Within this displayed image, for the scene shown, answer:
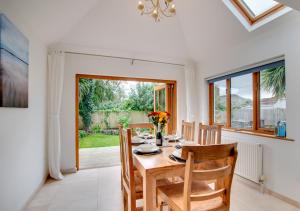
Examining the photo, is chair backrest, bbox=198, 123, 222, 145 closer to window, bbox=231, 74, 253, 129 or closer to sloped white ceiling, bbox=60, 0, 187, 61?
window, bbox=231, 74, 253, 129

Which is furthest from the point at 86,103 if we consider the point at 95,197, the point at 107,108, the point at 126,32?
the point at 95,197

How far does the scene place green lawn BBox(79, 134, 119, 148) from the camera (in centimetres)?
573

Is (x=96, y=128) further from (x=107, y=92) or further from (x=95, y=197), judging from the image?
(x=95, y=197)

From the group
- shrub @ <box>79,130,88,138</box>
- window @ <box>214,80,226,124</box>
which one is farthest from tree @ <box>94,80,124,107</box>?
window @ <box>214,80,226,124</box>

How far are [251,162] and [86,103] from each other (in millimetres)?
6250

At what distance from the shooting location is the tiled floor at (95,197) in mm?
2043

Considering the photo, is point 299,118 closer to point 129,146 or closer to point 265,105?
point 265,105

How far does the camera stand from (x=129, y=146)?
1.47 metres

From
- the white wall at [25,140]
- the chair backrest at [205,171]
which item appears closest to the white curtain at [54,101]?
the white wall at [25,140]

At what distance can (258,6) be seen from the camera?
2.44 m

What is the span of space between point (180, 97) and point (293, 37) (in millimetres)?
2370

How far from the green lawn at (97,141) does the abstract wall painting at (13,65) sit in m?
3.95

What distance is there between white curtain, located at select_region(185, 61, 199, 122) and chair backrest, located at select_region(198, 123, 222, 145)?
5.46 feet

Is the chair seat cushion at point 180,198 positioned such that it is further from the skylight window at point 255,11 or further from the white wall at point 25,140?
the skylight window at point 255,11
